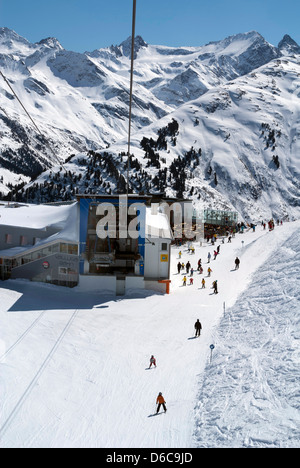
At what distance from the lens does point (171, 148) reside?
140 m

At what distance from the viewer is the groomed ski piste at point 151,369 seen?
11312 millimetres

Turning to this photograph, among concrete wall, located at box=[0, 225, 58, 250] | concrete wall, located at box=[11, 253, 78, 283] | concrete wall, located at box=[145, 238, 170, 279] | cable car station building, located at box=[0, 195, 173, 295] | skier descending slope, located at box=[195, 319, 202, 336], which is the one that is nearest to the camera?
skier descending slope, located at box=[195, 319, 202, 336]

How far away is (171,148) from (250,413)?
443 ft

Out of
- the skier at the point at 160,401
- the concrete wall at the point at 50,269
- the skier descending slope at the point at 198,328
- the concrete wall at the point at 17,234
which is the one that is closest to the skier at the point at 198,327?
the skier descending slope at the point at 198,328

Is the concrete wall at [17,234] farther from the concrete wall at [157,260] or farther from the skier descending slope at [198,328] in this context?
the skier descending slope at [198,328]

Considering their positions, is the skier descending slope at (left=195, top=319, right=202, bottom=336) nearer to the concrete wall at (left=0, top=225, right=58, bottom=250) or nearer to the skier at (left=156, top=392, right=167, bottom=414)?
the skier at (left=156, top=392, right=167, bottom=414)

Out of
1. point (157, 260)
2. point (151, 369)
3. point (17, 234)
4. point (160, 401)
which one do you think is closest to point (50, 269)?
point (17, 234)

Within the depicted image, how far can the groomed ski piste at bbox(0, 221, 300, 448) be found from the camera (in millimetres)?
11312

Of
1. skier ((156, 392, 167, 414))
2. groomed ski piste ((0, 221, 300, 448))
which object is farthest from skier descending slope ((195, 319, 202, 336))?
skier ((156, 392, 167, 414))

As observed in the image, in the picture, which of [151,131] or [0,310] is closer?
[0,310]
